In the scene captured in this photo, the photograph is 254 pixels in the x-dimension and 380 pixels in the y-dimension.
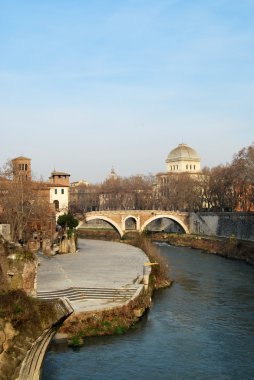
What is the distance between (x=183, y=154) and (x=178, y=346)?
101462 mm

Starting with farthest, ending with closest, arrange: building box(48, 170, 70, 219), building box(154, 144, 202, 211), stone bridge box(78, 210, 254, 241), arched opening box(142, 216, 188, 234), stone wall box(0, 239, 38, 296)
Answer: building box(154, 144, 202, 211) < arched opening box(142, 216, 188, 234) < building box(48, 170, 70, 219) < stone bridge box(78, 210, 254, 241) < stone wall box(0, 239, 38, 296)

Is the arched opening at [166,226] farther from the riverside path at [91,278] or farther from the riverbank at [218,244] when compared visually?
the riverside path at [91,278]

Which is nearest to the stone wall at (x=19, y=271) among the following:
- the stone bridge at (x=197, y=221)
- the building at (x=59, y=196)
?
the stone bridge at (x=197, y=221)

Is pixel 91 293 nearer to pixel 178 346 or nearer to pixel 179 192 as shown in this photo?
pixel 178 346

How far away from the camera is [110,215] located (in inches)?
2776

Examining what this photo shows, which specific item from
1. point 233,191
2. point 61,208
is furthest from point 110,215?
point 233,191

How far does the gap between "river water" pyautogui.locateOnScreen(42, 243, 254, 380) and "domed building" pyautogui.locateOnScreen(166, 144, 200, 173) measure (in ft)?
293

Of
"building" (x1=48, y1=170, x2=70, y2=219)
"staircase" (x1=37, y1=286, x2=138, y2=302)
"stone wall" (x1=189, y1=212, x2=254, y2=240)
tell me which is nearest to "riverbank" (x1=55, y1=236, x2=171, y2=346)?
"staircase" (x1=37, y1=286, x2=138, y2=302)

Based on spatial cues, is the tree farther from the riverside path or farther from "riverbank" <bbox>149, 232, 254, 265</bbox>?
"riverbank" <bbox>149, 232, 254, 265</bbox>

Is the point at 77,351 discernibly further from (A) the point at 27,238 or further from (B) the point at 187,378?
(A) the point at 27,238

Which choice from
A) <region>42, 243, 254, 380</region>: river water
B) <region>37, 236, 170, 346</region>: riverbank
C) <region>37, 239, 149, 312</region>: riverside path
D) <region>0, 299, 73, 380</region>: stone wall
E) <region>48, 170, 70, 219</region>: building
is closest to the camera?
<region>0, 299, 73, 380</region>: stone wall

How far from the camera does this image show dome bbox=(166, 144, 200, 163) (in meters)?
118

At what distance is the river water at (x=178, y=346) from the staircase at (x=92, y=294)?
1.34 metres

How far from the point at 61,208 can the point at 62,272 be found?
33.5m
